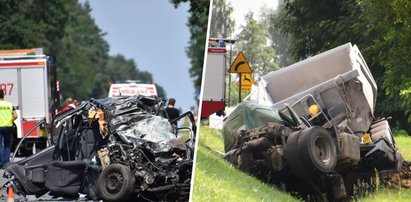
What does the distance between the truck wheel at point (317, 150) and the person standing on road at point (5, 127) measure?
13749 millimetres

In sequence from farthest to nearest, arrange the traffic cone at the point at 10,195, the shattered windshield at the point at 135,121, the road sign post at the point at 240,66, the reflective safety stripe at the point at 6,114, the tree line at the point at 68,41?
the tree line at the point at 68,41
the reflective safety stripe at the point at 6,114
the shattered windshield at the point at 135,121
the traffic cone at the point at 10,195
the road sign post at the point at 240,66

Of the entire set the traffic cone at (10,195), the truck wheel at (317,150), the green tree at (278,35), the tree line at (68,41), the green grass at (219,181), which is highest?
the tree line at (68,41)

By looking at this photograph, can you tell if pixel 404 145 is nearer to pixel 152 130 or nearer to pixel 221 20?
pixel 221 20

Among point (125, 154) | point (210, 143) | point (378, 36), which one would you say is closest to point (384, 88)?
point (378, 36)

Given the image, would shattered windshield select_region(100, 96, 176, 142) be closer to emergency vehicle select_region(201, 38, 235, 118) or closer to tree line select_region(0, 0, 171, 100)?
emergency vehicle select_region(201, 38, 235, 118)

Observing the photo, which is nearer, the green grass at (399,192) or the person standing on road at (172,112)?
the green grass at (399,192)

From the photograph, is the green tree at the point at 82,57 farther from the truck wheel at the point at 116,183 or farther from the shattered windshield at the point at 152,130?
the truck wheel at the point at 116,183

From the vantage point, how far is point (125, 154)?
12266 mm

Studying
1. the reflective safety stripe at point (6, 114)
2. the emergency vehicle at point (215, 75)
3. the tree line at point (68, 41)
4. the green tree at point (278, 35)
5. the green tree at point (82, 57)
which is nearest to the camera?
the emergency vehicle at point (215, 75)

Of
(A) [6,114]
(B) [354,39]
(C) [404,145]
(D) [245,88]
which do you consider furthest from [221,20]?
(A) [6,114]

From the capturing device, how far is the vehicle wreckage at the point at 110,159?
1223 centimetres

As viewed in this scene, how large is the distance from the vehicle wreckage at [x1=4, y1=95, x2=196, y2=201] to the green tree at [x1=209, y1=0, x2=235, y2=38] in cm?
645

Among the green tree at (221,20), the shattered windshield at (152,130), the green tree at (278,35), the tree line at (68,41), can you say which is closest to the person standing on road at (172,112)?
the shattered windshield at (152,130)

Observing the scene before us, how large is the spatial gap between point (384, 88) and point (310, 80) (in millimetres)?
392
